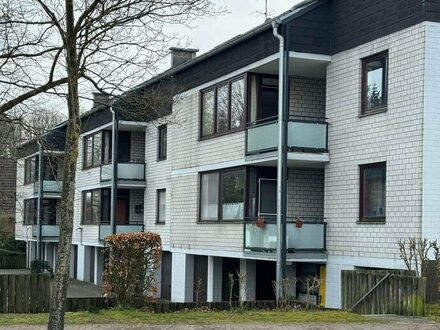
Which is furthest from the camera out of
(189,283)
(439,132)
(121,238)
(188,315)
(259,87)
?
(189,283)

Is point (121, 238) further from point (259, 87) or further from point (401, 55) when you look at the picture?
point (401, 55)

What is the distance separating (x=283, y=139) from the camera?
19922mm

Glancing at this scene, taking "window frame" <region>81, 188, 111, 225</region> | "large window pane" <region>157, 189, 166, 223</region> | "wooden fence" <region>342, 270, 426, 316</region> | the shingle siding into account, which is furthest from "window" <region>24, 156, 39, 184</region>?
"wooden fence" <region>342, 270, 426, 316</region>

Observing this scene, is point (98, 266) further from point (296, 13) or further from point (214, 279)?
point (296, 13)

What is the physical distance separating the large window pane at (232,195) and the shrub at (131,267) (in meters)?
4.67

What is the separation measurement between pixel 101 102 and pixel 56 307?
3.85 m

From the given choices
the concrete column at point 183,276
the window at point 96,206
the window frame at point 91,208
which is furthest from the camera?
the window frame at point 91,208

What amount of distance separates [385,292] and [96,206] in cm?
2549

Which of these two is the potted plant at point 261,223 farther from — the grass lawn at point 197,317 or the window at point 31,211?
the window at point 31,211

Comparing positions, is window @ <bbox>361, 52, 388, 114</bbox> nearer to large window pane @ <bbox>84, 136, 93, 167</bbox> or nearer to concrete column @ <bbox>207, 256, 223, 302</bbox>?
concrete column @ <bbox>207, 256, 223, 302</bbox>

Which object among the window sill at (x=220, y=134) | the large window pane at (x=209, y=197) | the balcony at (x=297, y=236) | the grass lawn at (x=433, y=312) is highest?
the window sill at (x=220, y=134)

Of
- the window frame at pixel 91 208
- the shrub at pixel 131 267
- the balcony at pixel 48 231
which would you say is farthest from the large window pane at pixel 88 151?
the shrub at pixel 131 267

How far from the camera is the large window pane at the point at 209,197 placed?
25.2 metres

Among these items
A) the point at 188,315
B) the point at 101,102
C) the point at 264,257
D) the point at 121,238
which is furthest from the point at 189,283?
the point at 101,102
